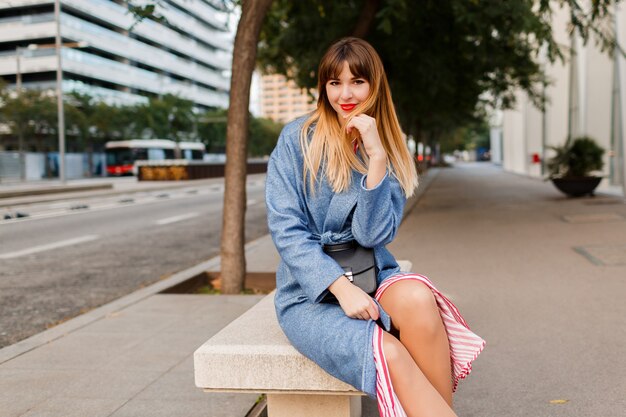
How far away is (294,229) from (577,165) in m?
15.7

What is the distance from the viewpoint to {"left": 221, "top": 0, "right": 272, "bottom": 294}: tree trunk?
20.8 feet

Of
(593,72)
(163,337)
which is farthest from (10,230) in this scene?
(593,72)

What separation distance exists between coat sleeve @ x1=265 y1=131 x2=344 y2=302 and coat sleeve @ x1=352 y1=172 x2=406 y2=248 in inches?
7.1

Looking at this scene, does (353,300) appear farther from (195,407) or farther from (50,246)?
(50,246)

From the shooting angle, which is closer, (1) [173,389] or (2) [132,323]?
(1) [173,389]

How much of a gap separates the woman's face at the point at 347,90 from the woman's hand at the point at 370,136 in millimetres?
162

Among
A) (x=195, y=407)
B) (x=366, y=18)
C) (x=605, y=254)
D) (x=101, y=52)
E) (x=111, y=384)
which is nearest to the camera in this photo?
(x=195, y=407)

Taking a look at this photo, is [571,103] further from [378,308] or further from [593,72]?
[378,308]

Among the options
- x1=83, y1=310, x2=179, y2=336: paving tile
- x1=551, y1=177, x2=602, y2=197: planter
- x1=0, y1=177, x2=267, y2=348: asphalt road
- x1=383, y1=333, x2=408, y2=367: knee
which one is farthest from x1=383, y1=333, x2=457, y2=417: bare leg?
x1=551, y1=177, x2=602, y2=197: planter

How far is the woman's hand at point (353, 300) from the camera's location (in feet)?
7.77

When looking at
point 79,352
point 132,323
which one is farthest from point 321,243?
point 132,323

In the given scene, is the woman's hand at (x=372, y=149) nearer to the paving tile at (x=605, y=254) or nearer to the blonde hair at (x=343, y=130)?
the blonde hair at (x=343, y=130)

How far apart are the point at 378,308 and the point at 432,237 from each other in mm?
8010

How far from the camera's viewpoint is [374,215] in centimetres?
259
